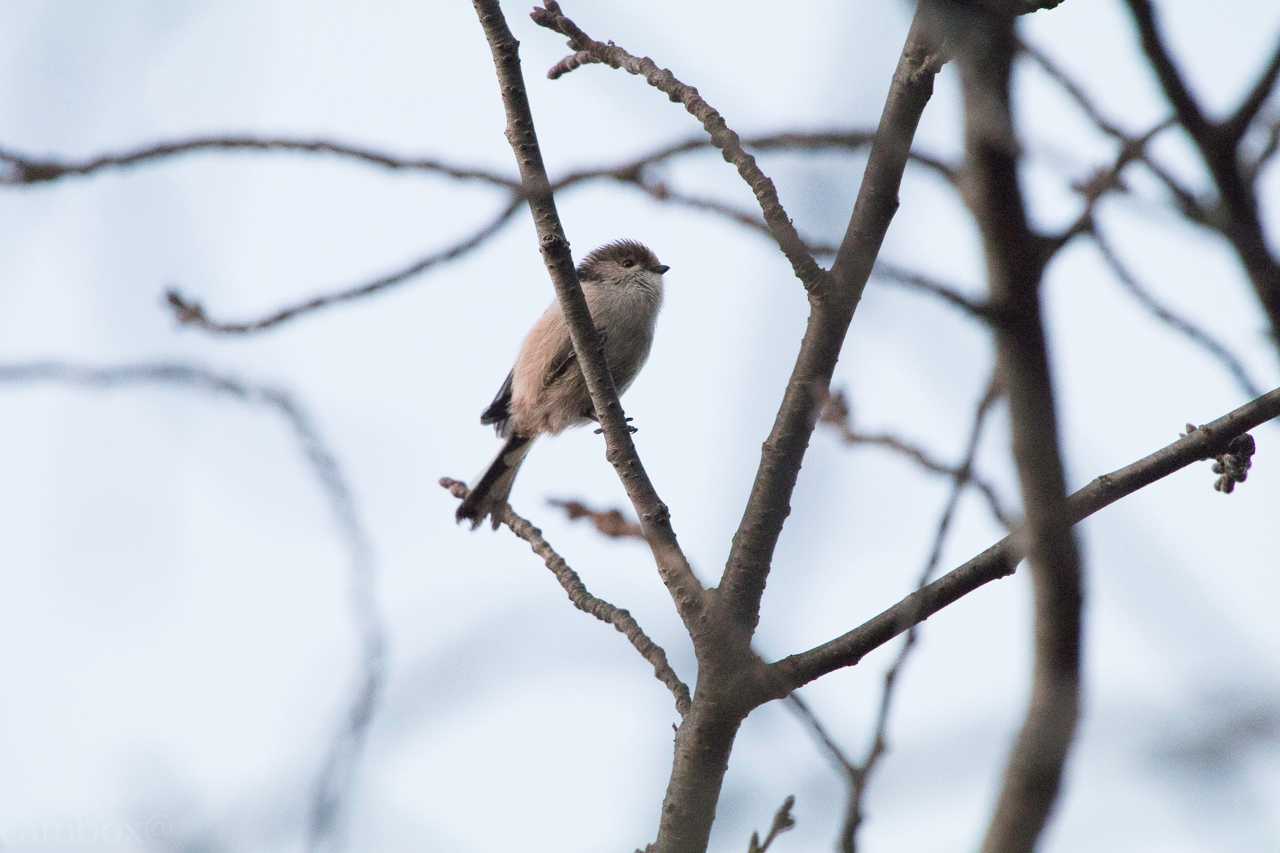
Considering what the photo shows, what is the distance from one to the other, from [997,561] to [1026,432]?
1.26 m

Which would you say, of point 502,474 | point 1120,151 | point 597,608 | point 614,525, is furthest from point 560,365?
point 1120,151

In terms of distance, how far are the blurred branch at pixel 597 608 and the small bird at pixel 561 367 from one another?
2.27 m

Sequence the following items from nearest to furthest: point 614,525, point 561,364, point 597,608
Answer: point 614,525
point 597,608
point 561,364

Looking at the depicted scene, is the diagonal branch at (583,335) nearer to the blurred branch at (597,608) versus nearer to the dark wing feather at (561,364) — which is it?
the blurred branch at (597,608)

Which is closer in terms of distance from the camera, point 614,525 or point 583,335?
point 614,525

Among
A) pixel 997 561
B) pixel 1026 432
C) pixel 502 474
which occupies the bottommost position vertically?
pixel 1026 432

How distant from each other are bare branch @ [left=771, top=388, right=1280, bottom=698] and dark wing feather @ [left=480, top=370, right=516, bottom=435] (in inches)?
165

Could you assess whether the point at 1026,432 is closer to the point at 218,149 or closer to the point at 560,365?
the point at 218,149

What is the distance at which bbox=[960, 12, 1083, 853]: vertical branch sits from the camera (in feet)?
4.77

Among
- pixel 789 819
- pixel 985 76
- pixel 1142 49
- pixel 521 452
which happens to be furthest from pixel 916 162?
pixel 521 452

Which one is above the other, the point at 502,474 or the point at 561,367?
the point at 561,367

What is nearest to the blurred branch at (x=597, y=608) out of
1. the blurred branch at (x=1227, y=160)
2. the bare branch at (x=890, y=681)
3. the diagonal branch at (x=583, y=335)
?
the diagonal branch at (x=583, y=335)

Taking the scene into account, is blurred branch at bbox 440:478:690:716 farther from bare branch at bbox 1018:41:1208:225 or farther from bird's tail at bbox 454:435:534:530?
bird's tail at bbox 454:435:534:530

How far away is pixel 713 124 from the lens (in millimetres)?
3002
